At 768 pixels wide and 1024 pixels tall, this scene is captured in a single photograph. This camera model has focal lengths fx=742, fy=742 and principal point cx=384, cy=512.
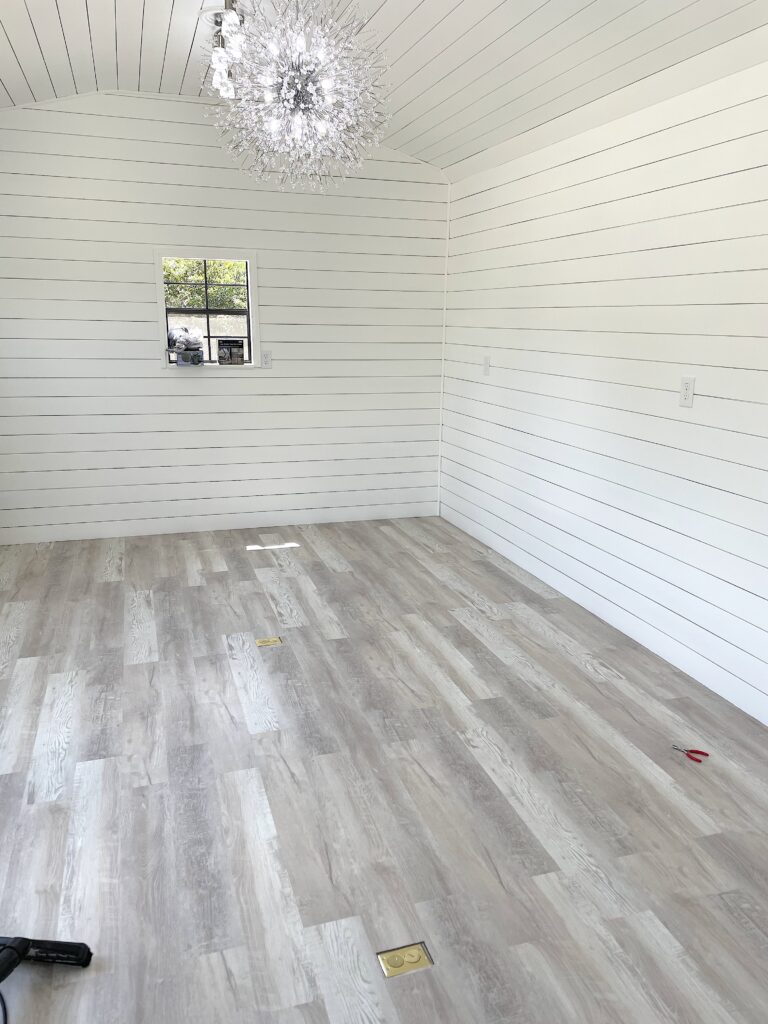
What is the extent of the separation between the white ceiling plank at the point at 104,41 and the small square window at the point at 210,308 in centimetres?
108

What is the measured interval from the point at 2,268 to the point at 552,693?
4.18 m

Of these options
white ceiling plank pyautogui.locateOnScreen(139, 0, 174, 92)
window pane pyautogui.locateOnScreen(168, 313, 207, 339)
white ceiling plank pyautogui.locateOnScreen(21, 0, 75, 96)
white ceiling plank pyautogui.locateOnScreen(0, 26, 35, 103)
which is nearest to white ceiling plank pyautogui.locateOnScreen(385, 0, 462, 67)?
white ceiling plank pyautogui.locateOnScreen(139, 0, 174, 92)

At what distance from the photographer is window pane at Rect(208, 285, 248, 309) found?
5211 mm

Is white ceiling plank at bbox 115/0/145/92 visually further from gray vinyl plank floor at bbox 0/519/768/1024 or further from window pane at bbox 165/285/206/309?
gray vinyl plank floor at bbox 0/519/768/1024

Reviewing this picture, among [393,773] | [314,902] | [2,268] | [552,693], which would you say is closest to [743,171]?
[552,693]

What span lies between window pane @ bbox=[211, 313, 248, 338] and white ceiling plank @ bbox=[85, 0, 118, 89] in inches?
59.7

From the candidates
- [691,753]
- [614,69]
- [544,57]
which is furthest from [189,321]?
[691,753]

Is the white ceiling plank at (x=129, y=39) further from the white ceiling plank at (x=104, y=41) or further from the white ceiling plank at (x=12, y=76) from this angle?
the white ceiling plank at (x=12, y=76)

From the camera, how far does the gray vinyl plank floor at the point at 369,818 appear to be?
69.5 inches

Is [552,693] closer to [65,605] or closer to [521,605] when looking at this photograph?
[521,605]

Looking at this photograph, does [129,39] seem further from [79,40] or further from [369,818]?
[369,818]

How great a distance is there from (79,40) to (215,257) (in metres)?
1.55

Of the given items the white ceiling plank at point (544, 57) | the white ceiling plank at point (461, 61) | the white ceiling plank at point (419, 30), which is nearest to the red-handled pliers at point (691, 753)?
the white ceiling plank at point (544, 57)

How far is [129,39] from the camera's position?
377 centimetres
